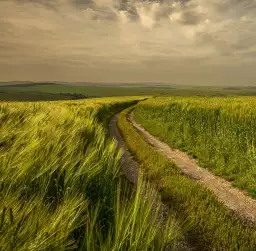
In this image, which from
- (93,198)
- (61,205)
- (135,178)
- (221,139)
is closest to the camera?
(61,205)

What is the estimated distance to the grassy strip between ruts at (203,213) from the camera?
4098mm

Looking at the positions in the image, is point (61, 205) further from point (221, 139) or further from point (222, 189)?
point (221, 139)

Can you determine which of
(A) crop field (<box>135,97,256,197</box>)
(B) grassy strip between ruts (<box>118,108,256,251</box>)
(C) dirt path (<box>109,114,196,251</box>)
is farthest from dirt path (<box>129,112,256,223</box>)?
(C) dirt path (<box>109,114,196,251</box>)

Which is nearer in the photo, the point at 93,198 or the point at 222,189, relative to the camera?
the point at 93,198

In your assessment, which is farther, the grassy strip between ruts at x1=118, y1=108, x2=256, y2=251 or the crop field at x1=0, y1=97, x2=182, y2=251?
the grassy strip between ruts at x1=118, y1=108, x2=256, y2=251

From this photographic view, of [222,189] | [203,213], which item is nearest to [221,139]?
[222,189]

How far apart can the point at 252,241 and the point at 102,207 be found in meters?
2.29

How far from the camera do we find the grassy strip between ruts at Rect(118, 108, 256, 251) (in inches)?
161

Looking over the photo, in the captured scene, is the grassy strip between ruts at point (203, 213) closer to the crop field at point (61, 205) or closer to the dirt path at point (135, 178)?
the dirt path at point (135, 178)

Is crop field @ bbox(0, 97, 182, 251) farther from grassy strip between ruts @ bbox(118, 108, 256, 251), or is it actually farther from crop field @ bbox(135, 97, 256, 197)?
crop field @ bbox(135, 97, 256, 197)

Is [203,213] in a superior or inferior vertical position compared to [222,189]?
superior

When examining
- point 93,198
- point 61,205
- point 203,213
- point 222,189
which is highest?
point 61,205

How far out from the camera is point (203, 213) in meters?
4.95

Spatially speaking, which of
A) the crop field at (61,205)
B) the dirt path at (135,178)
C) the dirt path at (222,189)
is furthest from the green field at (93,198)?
the dirt path at (222,189)
